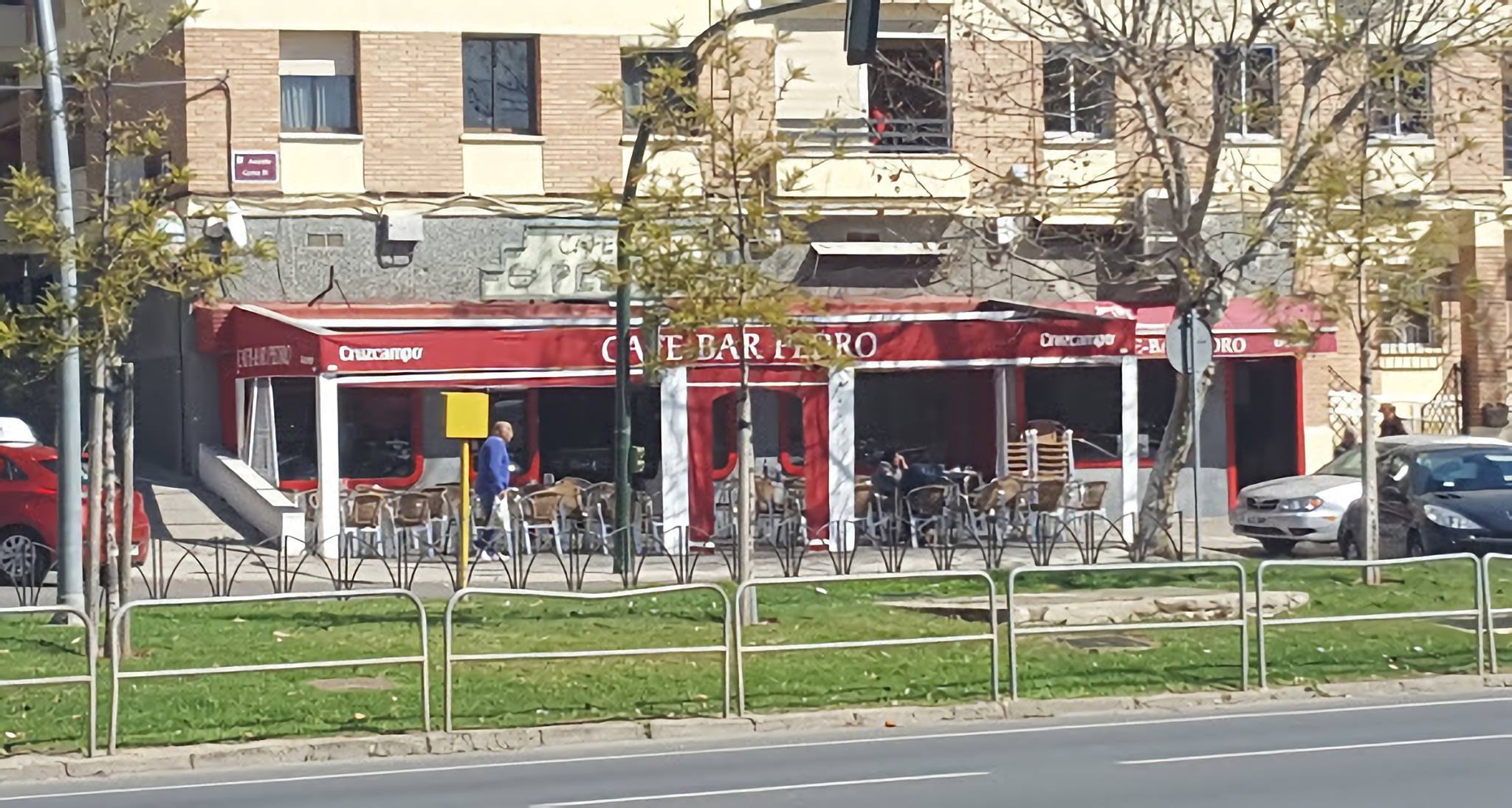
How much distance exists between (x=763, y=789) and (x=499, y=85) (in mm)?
19665

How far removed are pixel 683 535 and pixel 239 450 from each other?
6830 millimetres

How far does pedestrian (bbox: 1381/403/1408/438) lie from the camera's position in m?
32.2

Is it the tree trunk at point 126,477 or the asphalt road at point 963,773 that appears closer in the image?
the asphalt road at point 963,773

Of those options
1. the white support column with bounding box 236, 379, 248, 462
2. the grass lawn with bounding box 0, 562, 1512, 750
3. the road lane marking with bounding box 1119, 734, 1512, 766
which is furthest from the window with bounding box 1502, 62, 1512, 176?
the road lane marking with bounding box 1119, 734, 1512, 766

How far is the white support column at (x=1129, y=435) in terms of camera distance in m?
29.3

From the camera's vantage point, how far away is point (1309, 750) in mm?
12953

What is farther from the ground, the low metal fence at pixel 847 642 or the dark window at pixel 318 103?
the dark window at pixel 318 103

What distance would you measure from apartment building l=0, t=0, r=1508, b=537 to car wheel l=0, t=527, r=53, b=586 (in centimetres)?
461

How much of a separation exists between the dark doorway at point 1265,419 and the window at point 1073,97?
4.60 meters

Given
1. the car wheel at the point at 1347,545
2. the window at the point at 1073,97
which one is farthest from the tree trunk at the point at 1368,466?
the window at the point at 1073,97

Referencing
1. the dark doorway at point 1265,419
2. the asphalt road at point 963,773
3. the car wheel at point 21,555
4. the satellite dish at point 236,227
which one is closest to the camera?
the asphalt road at point 963,773

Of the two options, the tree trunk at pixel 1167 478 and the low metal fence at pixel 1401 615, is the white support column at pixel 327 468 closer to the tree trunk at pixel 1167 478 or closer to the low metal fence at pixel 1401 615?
the tree trunk at pixel 1167 478

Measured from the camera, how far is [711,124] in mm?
18391

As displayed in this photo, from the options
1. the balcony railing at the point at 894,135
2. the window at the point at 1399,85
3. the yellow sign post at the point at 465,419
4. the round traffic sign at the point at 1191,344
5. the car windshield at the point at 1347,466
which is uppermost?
the balcony railing at the point at 894,135
